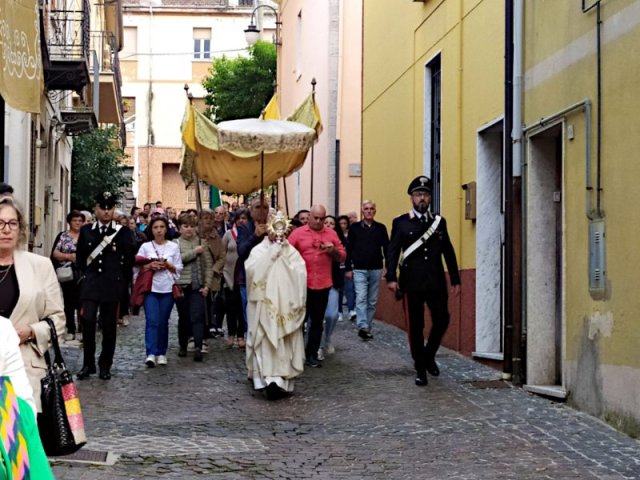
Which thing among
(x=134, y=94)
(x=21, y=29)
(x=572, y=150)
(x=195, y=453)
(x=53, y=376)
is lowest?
(x=195, y=453)

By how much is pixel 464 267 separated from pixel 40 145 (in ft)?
34.0

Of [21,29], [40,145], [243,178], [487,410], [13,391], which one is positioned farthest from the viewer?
[40,145]

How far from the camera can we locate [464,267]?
15.3 metres

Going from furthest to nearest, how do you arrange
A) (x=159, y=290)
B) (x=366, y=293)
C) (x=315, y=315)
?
1. (x=366, y=293)
2. (x=159, y=290)
3. (x=315, y=315)

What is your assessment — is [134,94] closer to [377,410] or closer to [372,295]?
[372,295]

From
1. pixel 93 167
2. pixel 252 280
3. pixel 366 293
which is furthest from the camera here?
pixel 93 167

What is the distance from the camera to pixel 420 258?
1310 centimetres

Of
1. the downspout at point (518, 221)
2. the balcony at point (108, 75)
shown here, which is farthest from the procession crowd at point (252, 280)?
the balcony at point (108, 75)

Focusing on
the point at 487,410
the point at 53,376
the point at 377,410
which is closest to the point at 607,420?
the point at 487,410

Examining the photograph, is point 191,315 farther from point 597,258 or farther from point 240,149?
point 597,258

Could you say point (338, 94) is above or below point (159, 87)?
below

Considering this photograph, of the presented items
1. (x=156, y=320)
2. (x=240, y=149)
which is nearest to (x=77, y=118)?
(x=240, y=149)

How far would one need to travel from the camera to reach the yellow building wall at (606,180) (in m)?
9.70

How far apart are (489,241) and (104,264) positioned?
13.7 ft
